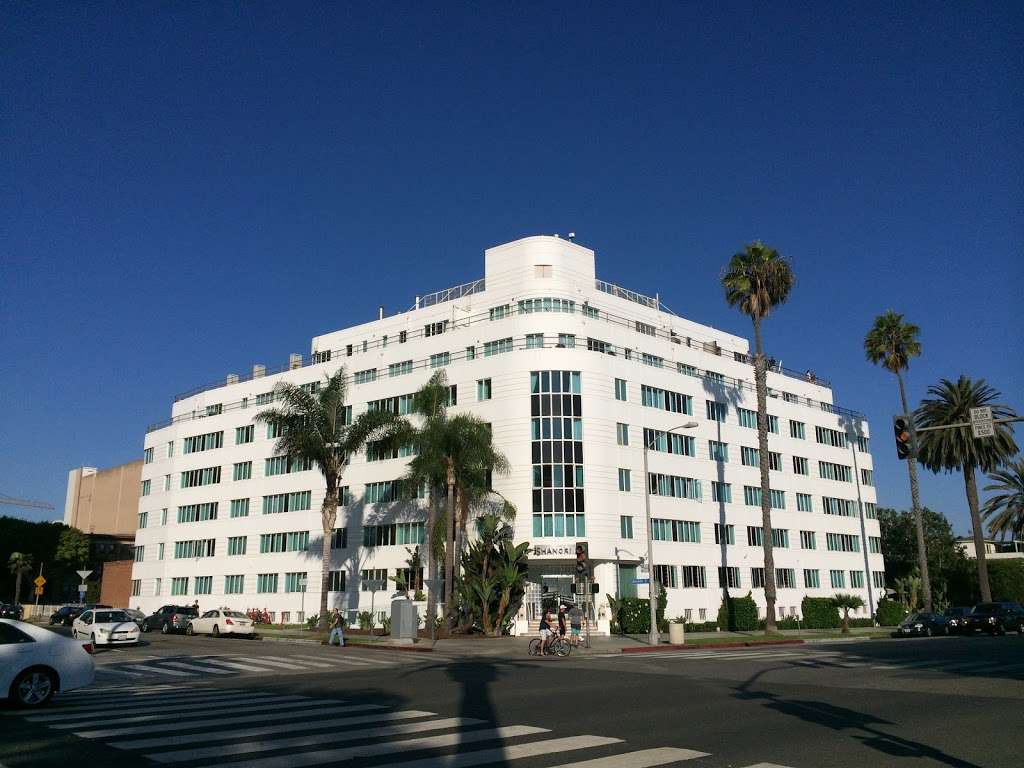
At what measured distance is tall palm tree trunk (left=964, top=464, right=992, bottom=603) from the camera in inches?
2367

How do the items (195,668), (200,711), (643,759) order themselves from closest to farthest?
(643,759) → (200,711) → (195,668)

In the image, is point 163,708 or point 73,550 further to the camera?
point 73,550

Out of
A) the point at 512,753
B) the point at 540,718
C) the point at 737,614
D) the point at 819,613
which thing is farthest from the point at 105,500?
the point at 512,753

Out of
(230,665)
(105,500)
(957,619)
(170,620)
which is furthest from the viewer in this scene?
(105,500)

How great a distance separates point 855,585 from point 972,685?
2178 inches

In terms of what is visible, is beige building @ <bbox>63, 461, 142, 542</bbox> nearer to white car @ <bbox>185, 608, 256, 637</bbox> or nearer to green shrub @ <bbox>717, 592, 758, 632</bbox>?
white car @ <bbox>185, 608, 256, 637</bbox>

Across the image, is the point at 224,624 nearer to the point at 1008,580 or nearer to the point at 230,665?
the point at 230,665

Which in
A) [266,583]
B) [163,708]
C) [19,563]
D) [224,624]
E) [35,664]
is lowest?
[163,708]

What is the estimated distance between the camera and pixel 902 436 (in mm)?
21969

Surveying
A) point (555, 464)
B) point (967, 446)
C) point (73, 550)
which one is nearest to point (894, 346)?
point (967, 446)

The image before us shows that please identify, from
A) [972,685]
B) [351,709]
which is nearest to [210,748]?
[351,709]

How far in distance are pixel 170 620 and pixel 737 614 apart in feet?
111

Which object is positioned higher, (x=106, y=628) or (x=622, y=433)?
(x=622, y=433)

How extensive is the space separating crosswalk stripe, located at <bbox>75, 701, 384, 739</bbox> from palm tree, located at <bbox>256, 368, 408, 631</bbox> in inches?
1290
